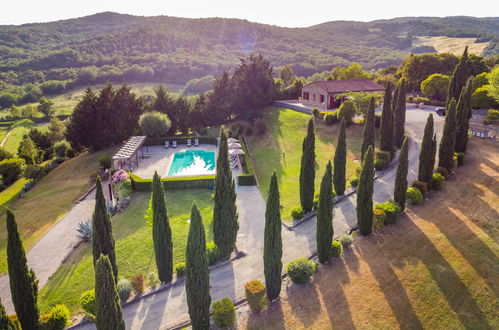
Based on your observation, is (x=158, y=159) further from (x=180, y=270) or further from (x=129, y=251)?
(x=180, y=270)

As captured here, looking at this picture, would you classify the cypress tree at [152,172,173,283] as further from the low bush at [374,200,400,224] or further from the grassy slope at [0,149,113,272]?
the low bush at [374,200,400,224]

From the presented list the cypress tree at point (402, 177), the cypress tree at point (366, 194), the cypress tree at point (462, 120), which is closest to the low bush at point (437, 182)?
the cypress tree at point (402, 177)

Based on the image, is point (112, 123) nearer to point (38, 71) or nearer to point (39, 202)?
point (39, 202)

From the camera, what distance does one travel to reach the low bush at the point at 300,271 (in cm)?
1662

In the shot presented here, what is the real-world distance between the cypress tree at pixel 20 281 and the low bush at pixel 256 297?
927 cm

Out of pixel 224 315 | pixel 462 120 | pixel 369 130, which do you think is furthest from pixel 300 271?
pixel 462 120

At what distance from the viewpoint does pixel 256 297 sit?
49.1ft

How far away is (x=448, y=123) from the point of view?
25.0m

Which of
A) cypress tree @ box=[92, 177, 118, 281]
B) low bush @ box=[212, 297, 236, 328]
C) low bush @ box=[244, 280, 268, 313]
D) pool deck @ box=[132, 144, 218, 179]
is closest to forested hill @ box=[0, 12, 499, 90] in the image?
pool deck @ box=[132, 144, 218, 179]

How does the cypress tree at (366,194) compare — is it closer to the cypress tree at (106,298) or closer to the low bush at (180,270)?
the low bush at (180,270)

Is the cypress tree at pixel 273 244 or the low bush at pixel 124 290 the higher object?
the cypress tree at pixel 273 244

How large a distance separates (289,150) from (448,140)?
58.3 ft

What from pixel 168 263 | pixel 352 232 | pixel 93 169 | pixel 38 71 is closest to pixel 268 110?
pixel 93 169

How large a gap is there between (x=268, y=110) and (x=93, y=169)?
2892 cm
